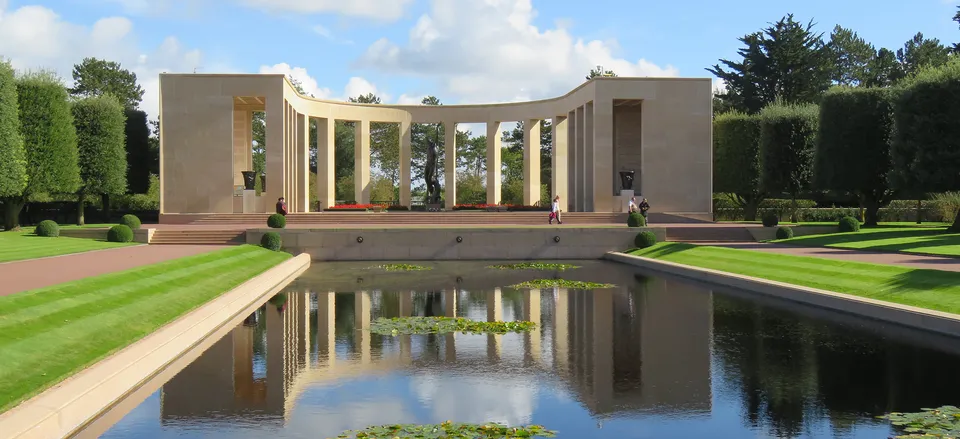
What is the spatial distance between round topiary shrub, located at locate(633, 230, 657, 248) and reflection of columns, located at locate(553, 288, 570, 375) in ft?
51.6

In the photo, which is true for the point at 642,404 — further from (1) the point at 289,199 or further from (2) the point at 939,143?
(1) the point at 289,199

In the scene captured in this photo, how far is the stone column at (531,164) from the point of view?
2408 inches

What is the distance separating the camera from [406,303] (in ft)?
64.3

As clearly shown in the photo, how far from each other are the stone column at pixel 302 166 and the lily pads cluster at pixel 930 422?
49.2 metres

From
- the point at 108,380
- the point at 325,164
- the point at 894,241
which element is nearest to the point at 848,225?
the point at 894,241

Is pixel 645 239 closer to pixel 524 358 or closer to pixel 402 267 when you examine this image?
pixel 402 267

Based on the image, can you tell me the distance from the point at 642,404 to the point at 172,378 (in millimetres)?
6194

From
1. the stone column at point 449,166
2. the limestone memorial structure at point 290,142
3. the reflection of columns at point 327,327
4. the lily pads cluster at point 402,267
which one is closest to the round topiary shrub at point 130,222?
the limestone memorial structure at point 290,142

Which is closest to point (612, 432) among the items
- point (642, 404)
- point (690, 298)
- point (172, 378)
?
point (642, 404)

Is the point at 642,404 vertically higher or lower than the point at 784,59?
lower

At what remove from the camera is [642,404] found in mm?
9695

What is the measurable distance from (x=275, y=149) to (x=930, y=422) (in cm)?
4524

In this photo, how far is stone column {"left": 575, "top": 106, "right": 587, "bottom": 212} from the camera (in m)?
55.8

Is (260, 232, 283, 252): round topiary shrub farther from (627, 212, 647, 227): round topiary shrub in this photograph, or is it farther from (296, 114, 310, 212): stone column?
(296, 114, 310, 212): stone column
